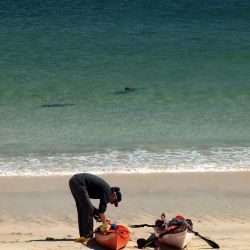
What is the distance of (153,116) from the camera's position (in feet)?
61.2

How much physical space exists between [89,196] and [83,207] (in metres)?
0.17

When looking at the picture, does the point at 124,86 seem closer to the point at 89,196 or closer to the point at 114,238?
the point at 89,196

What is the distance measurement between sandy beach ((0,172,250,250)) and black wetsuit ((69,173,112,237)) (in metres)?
0.34

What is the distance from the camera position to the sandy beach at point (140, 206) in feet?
36.6

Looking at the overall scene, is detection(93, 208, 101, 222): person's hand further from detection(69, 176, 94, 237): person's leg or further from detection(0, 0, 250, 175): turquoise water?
detection(0, 0, 250, 175): turquoise water

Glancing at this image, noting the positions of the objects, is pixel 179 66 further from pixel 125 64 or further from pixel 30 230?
pixel 30 230

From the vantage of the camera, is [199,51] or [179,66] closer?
[179,66]

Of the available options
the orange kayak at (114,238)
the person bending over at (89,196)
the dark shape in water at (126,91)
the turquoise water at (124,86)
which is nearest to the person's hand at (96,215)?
the person bending over at (89,196)

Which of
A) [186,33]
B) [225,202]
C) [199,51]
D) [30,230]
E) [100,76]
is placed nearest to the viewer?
[30,230]

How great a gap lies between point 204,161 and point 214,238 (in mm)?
4334

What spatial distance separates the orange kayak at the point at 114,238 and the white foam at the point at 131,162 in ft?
12.9

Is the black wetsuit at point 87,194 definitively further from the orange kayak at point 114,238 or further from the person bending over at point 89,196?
A: the orange kayak at point 114,238

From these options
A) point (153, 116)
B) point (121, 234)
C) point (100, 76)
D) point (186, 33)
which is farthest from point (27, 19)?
point (121, 234)

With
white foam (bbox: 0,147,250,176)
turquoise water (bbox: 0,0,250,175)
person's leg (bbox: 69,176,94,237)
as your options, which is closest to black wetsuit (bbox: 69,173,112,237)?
person's leg (bbox: 69,176,94,237)
